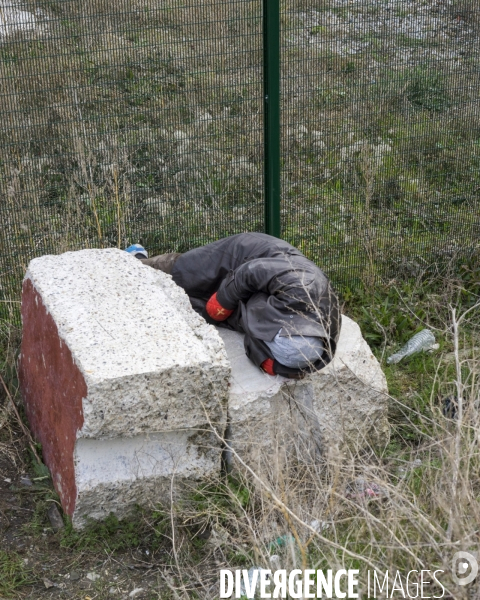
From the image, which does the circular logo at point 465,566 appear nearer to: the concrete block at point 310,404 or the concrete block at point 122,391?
the concrete block at point 310,404

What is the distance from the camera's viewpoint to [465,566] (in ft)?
8.39

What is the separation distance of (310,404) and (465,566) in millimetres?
1397

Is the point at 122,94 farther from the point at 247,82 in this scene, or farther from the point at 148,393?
the point at 148,393

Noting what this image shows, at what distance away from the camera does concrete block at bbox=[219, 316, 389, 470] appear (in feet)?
12.1

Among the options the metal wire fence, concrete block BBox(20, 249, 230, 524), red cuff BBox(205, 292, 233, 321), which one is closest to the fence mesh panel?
the metal wire fence

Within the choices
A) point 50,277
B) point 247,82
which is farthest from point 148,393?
point 247,82

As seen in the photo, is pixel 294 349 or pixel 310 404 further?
pixel 310 404

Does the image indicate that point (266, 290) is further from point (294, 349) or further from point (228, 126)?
point (228, 126)

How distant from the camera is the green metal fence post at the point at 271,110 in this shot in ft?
15.6

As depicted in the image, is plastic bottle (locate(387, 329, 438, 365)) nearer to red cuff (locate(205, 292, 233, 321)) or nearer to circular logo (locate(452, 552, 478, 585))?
red cuff (locate(205, 292, 233, 321))

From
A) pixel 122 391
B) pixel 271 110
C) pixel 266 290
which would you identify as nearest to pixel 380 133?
pixel 271 110

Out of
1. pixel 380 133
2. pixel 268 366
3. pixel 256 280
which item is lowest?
A: pixel 268 366

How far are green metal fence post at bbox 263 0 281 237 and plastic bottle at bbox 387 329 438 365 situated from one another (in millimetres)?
1105

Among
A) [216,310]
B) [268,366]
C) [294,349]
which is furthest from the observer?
[216,310]
